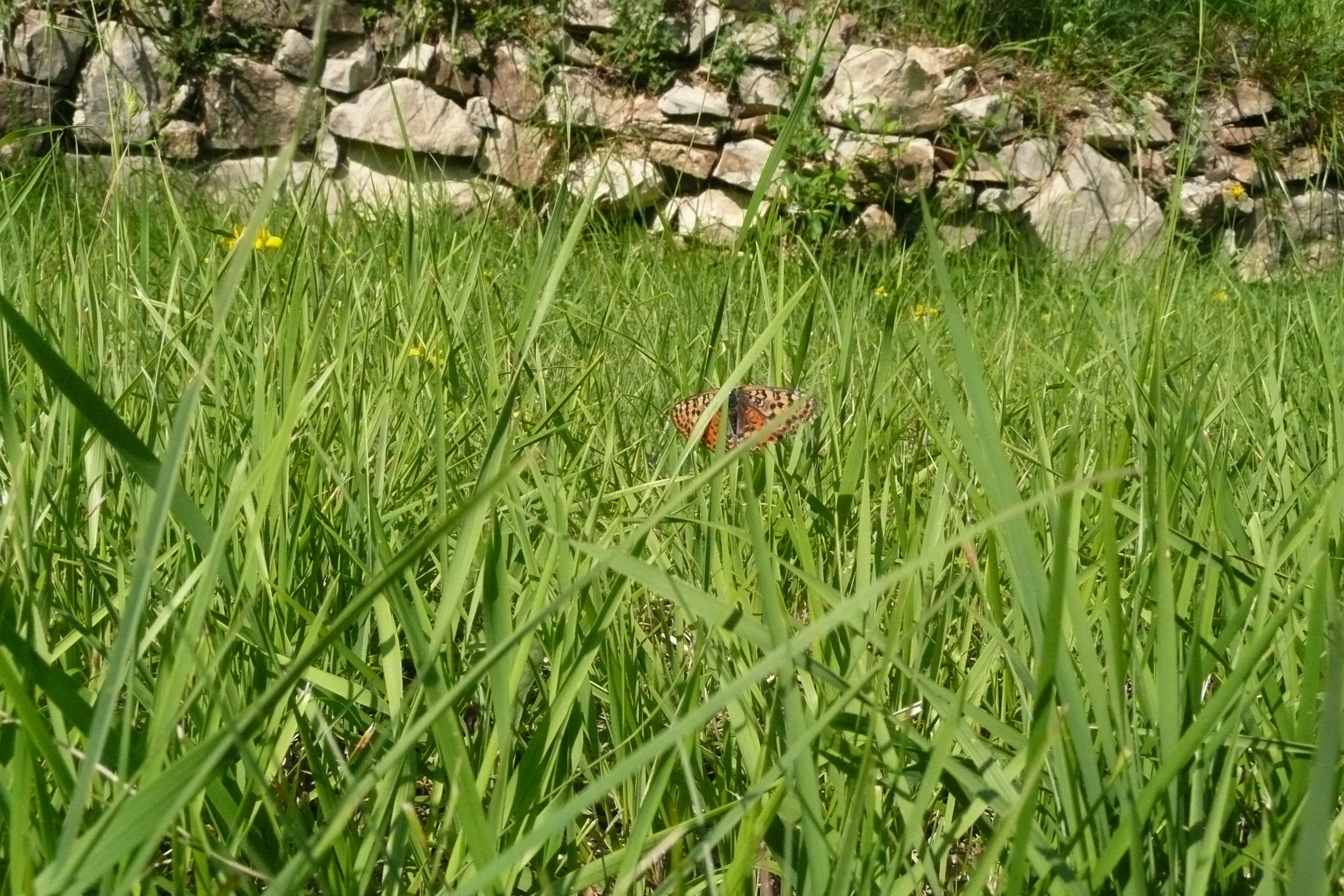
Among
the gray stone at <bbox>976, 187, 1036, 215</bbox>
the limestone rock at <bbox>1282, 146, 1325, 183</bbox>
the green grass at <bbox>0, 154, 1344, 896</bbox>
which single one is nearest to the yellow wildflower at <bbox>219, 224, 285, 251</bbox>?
the green grass at <bbox>0, 154, 1344, 896</bbox>

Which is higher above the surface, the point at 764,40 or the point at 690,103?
the point at 764,40

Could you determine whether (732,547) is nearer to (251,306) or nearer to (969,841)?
(969,841)

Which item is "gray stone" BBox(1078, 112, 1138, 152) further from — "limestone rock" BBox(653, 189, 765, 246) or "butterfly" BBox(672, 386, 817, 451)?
"butterfly" BBox(672, 386, 817, 451)

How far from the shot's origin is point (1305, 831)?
0.30m

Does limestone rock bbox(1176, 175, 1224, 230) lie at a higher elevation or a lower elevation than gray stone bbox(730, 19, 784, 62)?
lower

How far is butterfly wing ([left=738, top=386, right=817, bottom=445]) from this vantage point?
1006 mm

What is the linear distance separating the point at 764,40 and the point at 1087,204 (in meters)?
1.49

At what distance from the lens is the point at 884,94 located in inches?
172

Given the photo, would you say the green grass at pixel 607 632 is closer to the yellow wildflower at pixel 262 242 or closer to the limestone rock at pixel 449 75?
the yellow wildflower at pixel 262 242

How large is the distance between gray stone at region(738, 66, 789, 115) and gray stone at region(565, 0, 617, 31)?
57 centimetres

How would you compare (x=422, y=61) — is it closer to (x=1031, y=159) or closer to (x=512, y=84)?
(x=512, y=84)

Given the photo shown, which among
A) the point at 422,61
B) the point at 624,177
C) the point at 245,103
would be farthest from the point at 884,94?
the point at 245,103

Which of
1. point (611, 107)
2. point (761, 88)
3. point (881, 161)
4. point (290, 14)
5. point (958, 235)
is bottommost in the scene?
point (958, 235)

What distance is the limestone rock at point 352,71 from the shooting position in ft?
13.9
